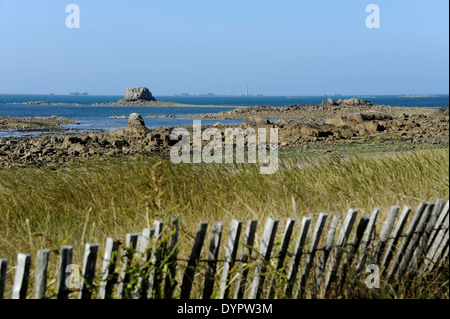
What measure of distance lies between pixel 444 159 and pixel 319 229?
3378 mm

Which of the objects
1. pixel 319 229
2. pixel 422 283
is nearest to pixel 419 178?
pixel 422 283

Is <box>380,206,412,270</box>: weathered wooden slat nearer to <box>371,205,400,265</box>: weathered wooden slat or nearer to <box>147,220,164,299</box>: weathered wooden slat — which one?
<box>371,205,400,265</box>: weathered wooden slat

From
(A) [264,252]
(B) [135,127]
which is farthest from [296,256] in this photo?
(B) [135,127]

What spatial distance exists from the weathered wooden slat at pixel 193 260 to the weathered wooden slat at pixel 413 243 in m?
1.55

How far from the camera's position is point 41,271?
7.86 feet

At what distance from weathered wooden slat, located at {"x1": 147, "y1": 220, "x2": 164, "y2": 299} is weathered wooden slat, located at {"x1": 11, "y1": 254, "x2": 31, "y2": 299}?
62 centimetres

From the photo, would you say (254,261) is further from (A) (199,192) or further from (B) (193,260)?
(A) (199,192)

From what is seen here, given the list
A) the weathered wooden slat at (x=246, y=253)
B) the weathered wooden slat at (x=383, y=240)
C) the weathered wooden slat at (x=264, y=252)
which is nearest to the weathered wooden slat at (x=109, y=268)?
the weathered wooden slat at (x=246, y=253)

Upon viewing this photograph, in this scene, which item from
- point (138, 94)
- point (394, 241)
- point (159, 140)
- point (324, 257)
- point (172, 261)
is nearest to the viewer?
point (172, 261)

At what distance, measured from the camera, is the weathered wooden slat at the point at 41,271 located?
2.36 metres

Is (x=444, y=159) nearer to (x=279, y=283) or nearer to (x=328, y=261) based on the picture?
(x=328, y=261)

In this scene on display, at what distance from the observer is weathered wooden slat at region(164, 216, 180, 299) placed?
2.78 m

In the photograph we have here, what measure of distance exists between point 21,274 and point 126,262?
53cm
